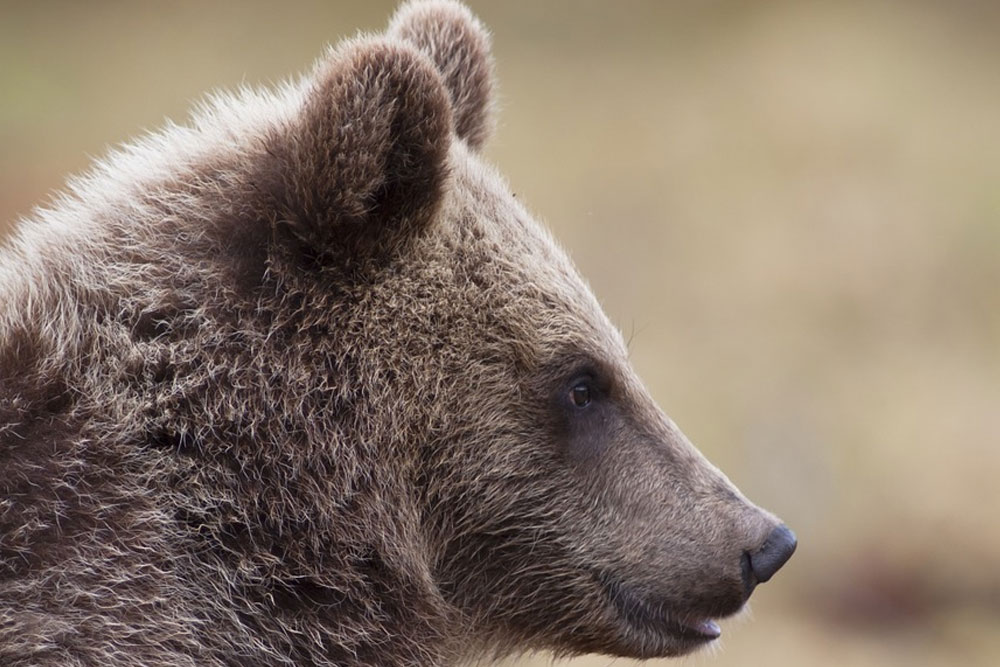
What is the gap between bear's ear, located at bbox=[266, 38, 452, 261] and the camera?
13.9 feet

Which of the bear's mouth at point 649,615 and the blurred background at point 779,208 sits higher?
the blurred background at point 779,208

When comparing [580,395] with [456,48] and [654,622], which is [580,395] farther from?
[456,48]

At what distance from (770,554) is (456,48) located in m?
2.32

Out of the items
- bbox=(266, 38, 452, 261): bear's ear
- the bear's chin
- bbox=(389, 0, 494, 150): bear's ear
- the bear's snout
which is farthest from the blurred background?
bbox=(266, 38, 452, 261): bear's ear

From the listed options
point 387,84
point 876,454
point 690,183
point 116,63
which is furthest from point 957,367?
point 387,84

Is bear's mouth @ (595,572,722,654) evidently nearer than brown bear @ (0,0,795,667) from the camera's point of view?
No

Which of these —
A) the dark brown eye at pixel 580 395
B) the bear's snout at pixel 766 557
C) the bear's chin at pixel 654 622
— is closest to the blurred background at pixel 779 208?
the bear's chin at pixel 654 622

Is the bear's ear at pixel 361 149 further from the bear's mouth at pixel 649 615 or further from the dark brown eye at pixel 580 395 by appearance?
the bear's mouth at pixel 649 615

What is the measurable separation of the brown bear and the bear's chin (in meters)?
0.01

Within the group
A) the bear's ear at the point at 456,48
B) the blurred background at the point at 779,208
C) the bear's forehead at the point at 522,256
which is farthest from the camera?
the blurred background at the point at 779,208

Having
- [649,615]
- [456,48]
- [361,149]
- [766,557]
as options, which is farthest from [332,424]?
[456,48]

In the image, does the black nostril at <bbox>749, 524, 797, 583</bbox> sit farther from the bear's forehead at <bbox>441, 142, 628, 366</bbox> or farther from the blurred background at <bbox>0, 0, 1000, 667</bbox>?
the blurred background at <bbox>0, 0, 1000, 667</bbox>

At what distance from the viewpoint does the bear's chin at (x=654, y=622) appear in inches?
188

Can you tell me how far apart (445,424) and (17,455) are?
132 cm
